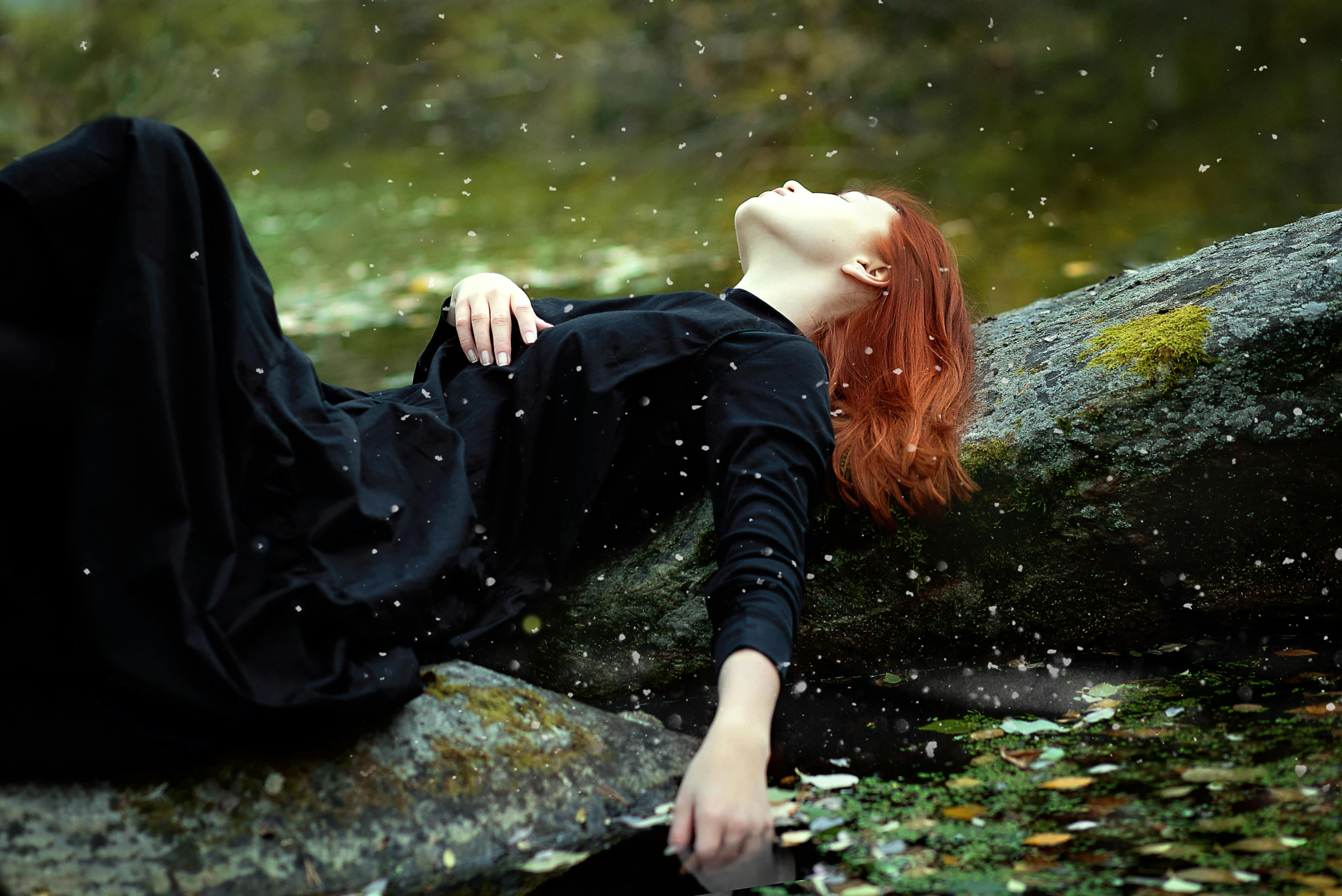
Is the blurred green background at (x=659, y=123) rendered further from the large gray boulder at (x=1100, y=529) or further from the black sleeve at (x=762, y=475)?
the black sleeve at (x=762, y=475)

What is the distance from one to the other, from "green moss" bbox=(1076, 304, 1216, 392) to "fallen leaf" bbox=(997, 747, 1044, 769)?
39.6 inches

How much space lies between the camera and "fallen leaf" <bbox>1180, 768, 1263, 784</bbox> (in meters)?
2.11

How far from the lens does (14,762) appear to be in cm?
186

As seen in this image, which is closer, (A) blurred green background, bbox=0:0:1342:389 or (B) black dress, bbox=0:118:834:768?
(B) black dress, bbox=0:118:834:768

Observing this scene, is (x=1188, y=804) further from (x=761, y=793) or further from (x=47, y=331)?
(x=47, y=331)

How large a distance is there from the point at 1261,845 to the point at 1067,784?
0.40 metres

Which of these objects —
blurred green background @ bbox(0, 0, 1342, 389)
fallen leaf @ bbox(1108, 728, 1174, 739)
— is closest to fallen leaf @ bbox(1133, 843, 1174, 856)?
fallen leaf @ bbox(1108, 728, 1174, 739)

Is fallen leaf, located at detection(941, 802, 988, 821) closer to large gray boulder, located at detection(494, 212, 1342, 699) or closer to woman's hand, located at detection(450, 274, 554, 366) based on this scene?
large gray boulder, located at detection(494, 212, 1342, 699)

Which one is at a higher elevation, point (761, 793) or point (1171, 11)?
point (1171, 11)

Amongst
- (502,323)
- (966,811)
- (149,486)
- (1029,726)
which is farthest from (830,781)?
(149,486)

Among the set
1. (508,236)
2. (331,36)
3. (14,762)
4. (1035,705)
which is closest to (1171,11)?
(508,236)

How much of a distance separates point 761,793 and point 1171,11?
7708mm

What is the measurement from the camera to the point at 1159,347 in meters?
2.76

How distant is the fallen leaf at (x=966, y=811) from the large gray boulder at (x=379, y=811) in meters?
0.58
